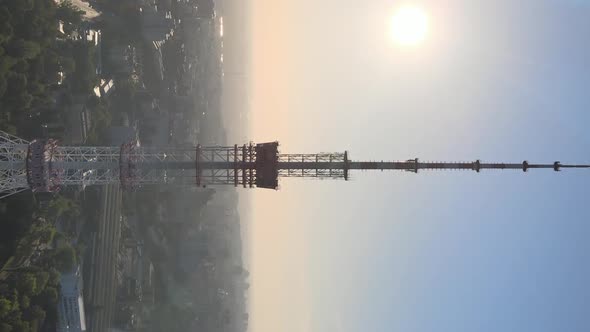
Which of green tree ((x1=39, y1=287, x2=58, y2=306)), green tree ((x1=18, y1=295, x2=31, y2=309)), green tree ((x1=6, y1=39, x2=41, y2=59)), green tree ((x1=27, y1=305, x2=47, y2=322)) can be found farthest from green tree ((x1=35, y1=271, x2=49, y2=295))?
green tree ((x1=6, y1=39, x2=41, y2=59))

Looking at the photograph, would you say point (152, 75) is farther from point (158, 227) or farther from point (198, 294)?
point (198, 294)

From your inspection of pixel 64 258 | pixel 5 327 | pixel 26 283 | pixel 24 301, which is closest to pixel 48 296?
pixel 64 258

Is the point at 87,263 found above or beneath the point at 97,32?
beneath

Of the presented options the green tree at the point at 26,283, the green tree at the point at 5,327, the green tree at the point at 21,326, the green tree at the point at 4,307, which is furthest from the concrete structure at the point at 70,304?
the green tree at the point at 5,327

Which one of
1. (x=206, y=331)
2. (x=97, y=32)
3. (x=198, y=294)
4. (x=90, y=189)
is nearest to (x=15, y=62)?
(x=90, y=189)

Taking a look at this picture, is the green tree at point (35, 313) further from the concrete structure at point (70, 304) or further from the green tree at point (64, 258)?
the concrete structure at point (70, 304)

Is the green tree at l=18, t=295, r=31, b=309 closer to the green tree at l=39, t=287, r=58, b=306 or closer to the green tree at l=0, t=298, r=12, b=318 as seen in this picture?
the green tree at l=0, t=298, r=12, b=318
